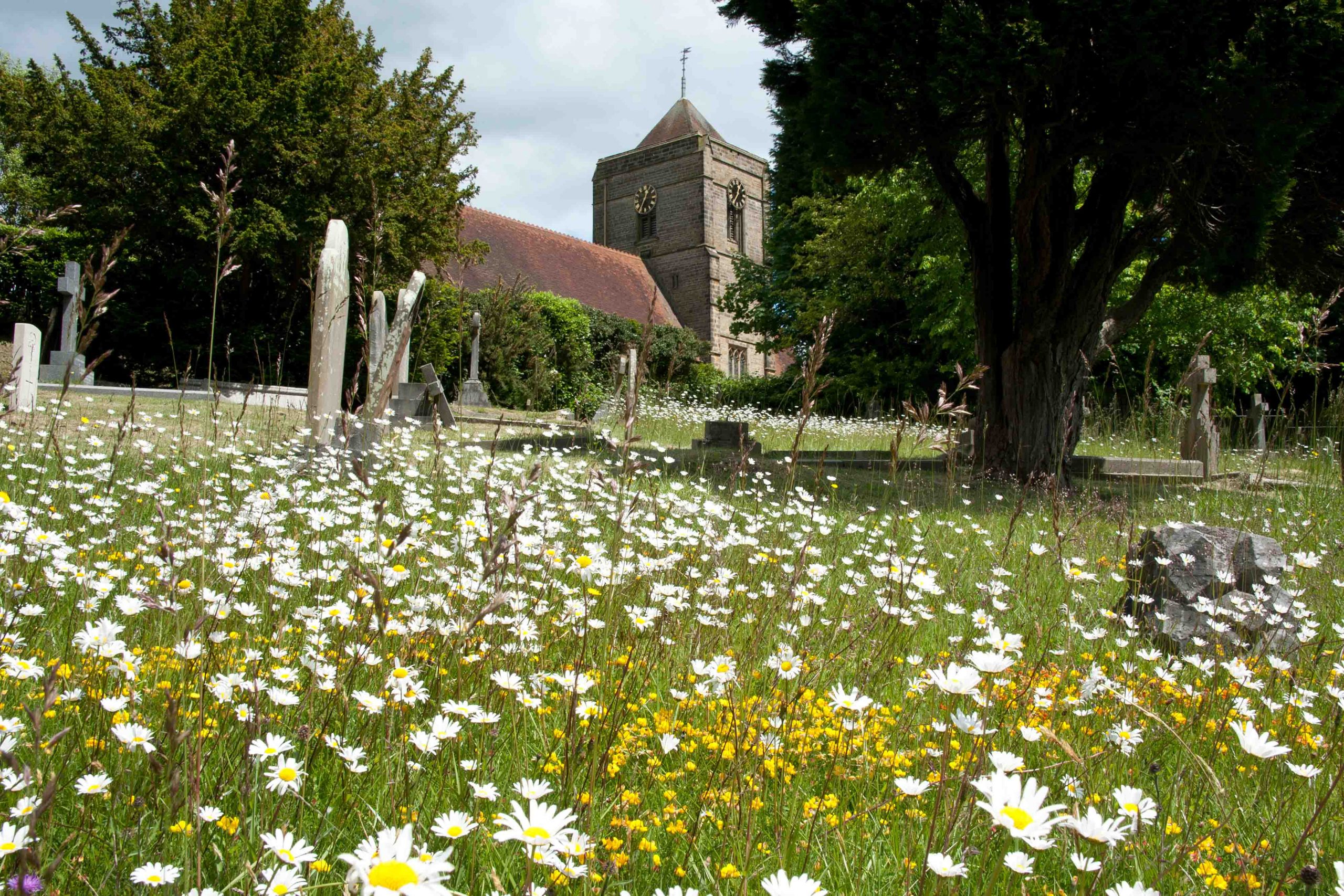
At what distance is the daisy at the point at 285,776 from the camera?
138 cm

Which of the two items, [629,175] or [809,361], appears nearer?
[809,361]

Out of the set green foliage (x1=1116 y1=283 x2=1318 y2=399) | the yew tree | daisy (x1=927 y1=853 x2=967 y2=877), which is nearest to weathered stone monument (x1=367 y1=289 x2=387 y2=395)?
the yew tree

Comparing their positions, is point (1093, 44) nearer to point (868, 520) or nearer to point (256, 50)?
point (868, 520)

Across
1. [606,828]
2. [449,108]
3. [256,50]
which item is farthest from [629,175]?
[606,828]

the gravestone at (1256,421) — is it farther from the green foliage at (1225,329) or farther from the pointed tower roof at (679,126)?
the pointed tower roof at (679,126)

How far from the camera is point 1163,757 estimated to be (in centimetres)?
238

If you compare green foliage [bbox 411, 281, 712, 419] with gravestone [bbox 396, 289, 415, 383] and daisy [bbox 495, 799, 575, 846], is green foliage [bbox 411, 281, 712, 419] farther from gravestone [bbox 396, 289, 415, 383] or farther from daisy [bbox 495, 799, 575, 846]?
daisy [bbox 495, 799, 575, 846]

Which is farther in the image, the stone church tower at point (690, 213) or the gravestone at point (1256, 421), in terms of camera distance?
the stone church tower at point (690, 213)

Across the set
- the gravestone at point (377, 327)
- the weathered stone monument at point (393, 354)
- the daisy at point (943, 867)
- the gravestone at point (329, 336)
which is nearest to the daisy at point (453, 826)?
the daisy at point (943, 867)

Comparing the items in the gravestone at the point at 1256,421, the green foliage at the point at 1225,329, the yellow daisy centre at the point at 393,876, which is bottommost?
the yellow daisy centre at the point at 393,876

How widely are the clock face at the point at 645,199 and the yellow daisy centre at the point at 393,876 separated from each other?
53167 mm

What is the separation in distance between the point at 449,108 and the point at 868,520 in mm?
23427

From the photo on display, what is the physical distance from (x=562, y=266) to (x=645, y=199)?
12749 millimetres

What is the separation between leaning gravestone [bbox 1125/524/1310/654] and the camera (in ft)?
11.1
